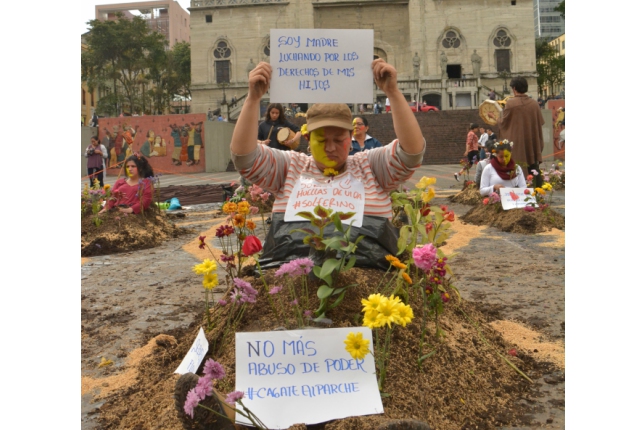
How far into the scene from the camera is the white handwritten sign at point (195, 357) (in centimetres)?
271

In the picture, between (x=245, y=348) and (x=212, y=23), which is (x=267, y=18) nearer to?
(x=212, y=23)

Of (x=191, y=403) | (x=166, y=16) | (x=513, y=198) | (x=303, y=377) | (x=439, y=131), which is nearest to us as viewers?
(x=191, y=403)

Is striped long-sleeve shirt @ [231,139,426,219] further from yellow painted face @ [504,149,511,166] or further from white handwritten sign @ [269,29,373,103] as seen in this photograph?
yellow painted face @ [504,149,511,166]

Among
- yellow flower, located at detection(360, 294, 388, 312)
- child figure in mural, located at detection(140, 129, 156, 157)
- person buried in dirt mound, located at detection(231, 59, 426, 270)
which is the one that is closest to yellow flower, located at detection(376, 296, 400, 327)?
yellow flower, located at detection(360, 294, 388, 312)

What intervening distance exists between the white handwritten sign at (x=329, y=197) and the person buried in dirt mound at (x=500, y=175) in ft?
19.0

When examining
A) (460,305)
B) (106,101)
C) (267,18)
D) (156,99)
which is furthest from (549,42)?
(460,305)

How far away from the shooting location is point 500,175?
858 centimetres

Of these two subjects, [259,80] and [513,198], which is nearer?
[259,80]

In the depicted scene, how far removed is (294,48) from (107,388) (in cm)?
190

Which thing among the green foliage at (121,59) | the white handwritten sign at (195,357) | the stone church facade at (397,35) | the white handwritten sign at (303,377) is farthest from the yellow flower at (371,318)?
the green foliage at (121,59)

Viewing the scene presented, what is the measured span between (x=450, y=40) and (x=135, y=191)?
1670 inches

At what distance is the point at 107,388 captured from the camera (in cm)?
305

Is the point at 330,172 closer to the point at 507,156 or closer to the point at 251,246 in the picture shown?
the point at 251,246

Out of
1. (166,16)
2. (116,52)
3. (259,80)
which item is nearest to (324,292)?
(259,80)
